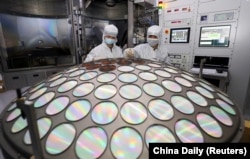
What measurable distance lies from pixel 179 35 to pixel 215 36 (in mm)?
688

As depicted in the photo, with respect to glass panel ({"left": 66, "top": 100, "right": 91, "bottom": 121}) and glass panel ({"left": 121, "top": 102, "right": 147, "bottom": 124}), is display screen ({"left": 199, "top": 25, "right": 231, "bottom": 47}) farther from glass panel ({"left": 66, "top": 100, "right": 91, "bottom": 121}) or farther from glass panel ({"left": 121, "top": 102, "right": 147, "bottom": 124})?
glass panel ({"left": 66, "top": 100, "right": 91, "bottom": 121})

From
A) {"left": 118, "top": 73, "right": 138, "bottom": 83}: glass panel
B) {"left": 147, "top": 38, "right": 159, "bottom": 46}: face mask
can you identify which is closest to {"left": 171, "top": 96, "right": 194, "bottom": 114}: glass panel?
{"left": 118, "top": 73, "right": 138, "bottom": 83}: glass panel

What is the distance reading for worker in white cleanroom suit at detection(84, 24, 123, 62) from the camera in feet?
7.88

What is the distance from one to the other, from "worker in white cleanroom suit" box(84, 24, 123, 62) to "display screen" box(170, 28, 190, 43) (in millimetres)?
1386

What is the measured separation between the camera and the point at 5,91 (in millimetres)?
3822

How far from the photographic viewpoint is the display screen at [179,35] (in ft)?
10.5

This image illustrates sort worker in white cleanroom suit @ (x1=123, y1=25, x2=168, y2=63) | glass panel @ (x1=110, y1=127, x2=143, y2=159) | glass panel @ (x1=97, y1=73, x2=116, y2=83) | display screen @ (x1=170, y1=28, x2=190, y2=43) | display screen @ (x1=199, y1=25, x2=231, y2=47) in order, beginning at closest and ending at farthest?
glass panel @ (x1=110, y1=127, x2=143, y2=159) < glass panel @ (x1=97, y1=73, x2=116, y2=83) < worker in white cleanroom suit @ (x1=123, y1=25, x2=168, y2=63) < display screen @ (x1=199, y1=25, x2=231, y2=47) < display screen @ (x1=170, y1=28, x2=190, y2=43)

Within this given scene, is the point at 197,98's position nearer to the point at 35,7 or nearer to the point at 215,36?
the point at 215,36

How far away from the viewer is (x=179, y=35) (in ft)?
10.8

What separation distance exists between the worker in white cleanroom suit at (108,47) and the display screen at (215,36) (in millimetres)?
1659

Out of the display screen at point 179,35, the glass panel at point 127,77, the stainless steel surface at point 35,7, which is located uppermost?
the stainless steel surface at point 35,7

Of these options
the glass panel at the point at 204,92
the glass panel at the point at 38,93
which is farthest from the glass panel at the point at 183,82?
the glass panel at the point at 38,93

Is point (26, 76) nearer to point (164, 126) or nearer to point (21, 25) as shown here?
point (21, 25)
